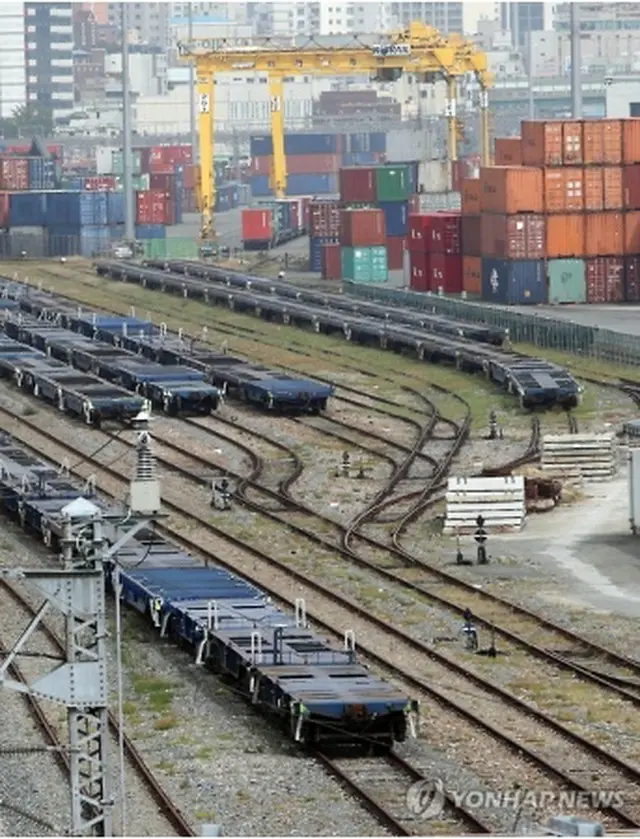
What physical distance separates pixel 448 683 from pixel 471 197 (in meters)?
68.0

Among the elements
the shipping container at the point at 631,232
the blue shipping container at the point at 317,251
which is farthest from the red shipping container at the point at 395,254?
the shipping container at the point at 631,232

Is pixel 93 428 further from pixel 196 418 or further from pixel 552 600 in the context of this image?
pixel 552 600

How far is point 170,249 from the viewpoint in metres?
143

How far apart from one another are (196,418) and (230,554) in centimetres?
2066

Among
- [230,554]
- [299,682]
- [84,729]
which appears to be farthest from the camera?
[230,554]

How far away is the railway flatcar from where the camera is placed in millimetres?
34625

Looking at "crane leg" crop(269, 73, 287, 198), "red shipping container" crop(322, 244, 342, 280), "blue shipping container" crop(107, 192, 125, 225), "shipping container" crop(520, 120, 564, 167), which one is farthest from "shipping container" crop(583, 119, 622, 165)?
"crane leg" crop(269, 73, 287, 198)

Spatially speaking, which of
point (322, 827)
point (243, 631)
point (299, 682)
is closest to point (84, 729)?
point (322, 827)

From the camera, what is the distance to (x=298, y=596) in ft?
153

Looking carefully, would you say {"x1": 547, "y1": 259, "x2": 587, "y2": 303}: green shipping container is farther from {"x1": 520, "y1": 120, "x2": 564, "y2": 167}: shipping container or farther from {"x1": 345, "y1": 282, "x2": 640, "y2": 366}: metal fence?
{"x1": 520, "y1": 120, "x2": 564, "y2": 167}: shipping container

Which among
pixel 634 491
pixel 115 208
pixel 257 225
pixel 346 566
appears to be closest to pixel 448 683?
pixel 346 566

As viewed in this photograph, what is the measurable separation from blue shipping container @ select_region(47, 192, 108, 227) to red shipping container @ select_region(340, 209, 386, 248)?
2596 cm

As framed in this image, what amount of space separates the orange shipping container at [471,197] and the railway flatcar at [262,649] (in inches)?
2212

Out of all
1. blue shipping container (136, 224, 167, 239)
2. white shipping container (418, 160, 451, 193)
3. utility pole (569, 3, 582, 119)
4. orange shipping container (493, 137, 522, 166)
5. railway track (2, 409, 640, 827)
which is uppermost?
utility pole (569, 3, 582, 119)
